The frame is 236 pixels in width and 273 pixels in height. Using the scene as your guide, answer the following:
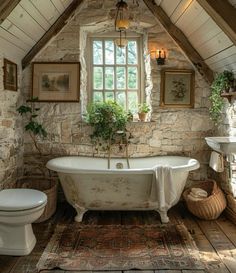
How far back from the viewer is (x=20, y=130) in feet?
12.1

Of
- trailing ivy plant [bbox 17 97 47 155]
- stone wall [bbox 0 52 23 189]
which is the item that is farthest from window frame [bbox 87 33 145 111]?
stone wall [bbox 0 52 23 189]

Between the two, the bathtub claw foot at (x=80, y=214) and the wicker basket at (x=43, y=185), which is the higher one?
the wicker basket at (x=43, y=185)

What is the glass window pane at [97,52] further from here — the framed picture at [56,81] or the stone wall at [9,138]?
the stone wall at [9,138]

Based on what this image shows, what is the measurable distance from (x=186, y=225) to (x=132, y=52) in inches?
95.6

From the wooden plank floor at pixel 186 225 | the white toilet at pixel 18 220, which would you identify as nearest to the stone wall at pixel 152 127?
the wooden plank floor at pixel 186 225

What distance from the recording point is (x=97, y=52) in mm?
4039

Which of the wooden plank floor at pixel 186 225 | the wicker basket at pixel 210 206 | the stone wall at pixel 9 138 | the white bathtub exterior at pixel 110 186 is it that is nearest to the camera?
the wooden plank floor at pixel 186 225

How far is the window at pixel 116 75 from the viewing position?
4043 millimetres

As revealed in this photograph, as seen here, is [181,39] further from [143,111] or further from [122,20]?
[143,111]

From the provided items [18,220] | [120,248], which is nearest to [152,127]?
[120,248]

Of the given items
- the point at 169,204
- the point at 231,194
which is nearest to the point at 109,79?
the point at 169,204

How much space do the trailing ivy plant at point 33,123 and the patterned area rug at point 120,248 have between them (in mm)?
1242

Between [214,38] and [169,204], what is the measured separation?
1.87m

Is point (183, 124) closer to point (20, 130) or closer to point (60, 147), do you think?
point (60, 147)
